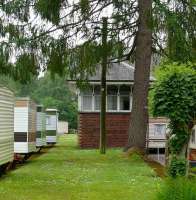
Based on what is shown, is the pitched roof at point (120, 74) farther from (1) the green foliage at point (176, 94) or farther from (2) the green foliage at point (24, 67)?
(1) the green foliage at point (176, 94)

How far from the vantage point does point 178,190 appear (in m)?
10.3

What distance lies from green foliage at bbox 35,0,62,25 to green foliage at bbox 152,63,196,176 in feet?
37.9

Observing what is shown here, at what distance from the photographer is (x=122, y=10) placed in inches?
1270

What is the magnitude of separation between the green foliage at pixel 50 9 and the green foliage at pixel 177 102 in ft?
37.9

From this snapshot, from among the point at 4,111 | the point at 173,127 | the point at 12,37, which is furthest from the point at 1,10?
the point at 173,127

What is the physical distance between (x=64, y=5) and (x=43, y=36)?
5.47ft

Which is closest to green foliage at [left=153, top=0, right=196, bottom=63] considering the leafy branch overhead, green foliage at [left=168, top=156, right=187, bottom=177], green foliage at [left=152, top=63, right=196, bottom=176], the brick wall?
the leafy branch overhead

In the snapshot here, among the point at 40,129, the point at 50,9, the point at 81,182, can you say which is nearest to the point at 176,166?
the point at 81,182

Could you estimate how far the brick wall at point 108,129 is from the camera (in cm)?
4381

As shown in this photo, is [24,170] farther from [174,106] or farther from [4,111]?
[174,106]

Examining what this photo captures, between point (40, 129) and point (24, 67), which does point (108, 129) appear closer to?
point (40, 129)

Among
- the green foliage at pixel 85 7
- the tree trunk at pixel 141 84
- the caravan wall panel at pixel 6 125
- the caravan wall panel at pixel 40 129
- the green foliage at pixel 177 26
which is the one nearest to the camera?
the caravan wall panel at pixel 6 125

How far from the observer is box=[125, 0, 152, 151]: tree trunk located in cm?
3119

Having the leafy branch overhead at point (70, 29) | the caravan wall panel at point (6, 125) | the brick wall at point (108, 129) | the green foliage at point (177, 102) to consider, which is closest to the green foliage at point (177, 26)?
the leafy branch overhead at point (70, 29)
